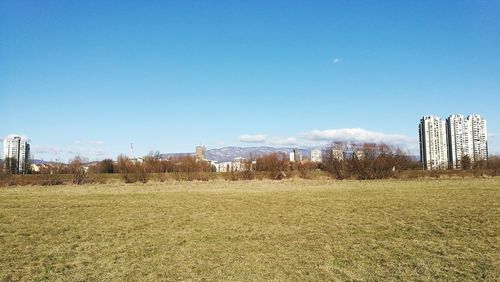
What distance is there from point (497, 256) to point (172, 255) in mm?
6513

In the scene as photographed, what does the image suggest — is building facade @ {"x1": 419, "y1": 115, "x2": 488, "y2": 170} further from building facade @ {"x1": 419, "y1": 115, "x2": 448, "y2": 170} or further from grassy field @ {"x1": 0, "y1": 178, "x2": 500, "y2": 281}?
grassy field @ {"x1": 0, "y1": 178, "x2": 500, "y2": 281}

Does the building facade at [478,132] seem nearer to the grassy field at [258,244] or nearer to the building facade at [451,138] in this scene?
the building facade at [451,138]

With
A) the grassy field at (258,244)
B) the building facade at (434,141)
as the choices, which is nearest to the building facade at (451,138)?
the building facade at (434,141)

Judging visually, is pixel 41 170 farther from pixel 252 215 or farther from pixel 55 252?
pixel 55 252

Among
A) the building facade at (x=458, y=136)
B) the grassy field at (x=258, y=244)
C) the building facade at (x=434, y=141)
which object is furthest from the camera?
the building facade at (x=434, y=141)

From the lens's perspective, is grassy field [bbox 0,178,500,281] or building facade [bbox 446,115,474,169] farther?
building facade [bbox 446,115,474,169]

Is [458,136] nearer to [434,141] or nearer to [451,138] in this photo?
[451,138]

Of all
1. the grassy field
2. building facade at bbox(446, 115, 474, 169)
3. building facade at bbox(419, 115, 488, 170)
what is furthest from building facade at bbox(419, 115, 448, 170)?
the grassy field

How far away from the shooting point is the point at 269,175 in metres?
56.2

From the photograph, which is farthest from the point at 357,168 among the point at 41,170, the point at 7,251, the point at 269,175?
the point at 7,251

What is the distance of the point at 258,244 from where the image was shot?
1061 centimetres

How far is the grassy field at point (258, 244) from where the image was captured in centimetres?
791

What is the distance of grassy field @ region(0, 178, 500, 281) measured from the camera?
7.91 meters

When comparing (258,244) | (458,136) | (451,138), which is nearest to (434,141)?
(451,138)
